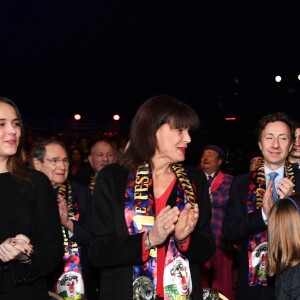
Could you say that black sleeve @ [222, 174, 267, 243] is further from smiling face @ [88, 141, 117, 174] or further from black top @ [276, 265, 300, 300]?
smiling face @ [88, 141, 117, 174]

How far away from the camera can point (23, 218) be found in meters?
3.16

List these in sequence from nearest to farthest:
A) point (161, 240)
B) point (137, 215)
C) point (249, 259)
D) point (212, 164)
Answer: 1. point (161, 240)
2. point (137, 215)
3. point (249, 259)
4. point (212, 164)

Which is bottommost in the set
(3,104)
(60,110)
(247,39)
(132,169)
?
(132,169)

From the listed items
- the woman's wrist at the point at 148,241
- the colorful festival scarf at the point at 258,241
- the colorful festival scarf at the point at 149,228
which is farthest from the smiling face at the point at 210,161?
the woman's wrist at the point at 148,241

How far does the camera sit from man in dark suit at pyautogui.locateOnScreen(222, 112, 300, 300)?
4.18m

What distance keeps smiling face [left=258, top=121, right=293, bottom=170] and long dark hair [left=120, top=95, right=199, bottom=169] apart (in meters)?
1.13

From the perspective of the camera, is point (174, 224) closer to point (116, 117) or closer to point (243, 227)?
point (243, 227)

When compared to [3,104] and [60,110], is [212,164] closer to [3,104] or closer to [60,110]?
[3,104]

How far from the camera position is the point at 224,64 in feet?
89.0

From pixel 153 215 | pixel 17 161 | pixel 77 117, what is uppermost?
pixel 77 117

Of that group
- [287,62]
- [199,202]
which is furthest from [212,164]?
[287,62]

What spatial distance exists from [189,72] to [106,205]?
2555cm

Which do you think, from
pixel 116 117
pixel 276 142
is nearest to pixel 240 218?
pixel 276 142

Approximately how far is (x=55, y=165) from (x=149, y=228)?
2.02 meters
